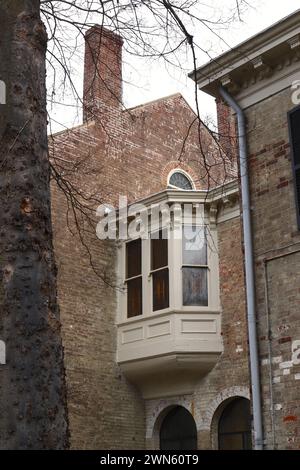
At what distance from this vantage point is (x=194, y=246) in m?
16.3

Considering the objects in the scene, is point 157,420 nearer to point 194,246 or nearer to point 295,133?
point 194,246

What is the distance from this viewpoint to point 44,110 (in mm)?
5902

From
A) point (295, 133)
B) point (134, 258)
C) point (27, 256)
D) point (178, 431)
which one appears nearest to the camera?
point (27, 256)

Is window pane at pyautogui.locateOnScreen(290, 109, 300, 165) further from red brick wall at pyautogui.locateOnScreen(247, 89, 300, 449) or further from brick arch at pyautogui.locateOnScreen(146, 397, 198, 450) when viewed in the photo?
brick arch at pyautogui.locateOnScreen(146, 397, 198, 450)

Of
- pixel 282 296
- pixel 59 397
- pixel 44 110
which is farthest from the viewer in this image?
pixel 282 296

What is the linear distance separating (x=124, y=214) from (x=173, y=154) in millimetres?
4400

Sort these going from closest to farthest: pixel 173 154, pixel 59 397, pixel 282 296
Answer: pixel 59 397, pixel 282 296, pixel 173 154

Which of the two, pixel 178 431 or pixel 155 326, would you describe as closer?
pixel 155 326

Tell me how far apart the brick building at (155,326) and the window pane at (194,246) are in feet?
0.09

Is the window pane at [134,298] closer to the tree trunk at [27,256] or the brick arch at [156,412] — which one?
the brick arch at [156,412]

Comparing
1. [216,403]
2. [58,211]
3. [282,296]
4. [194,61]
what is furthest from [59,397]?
[58,211]

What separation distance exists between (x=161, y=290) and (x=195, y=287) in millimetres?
846

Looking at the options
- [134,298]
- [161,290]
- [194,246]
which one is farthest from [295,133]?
[134,298]

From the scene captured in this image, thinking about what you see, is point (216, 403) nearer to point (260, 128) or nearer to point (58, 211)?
point (58, 211)
